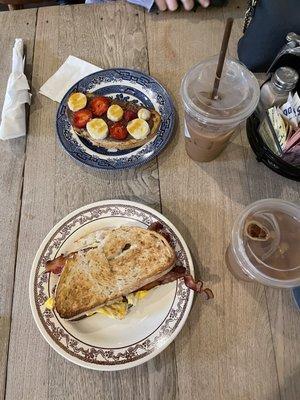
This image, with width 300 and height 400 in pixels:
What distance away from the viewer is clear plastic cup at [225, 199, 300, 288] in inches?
29.0

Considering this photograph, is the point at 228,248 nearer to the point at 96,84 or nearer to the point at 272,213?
the point at 272,213

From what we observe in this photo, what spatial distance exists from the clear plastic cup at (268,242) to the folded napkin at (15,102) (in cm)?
61

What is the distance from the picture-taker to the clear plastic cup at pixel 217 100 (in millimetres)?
823

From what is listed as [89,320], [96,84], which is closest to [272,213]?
[89,320]

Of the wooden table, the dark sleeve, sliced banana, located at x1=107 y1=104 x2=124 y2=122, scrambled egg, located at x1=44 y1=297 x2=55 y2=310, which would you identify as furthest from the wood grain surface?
the dark sleeve

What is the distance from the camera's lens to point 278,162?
0.91 metres

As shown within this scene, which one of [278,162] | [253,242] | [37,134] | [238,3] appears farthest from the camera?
[238,3]

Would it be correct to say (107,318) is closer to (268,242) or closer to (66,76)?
(268,242)

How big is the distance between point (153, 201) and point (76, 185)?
20 centimetres

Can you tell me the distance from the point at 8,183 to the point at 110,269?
14.5 inches

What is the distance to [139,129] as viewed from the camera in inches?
38.7

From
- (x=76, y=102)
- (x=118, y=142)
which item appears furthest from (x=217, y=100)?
(x=76, y=102)

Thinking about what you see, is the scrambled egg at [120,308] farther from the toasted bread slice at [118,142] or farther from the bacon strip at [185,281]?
the toasted bread slice at [118,142]

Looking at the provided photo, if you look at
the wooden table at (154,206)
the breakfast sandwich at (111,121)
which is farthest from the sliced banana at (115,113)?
the wooden table at (154,206)
